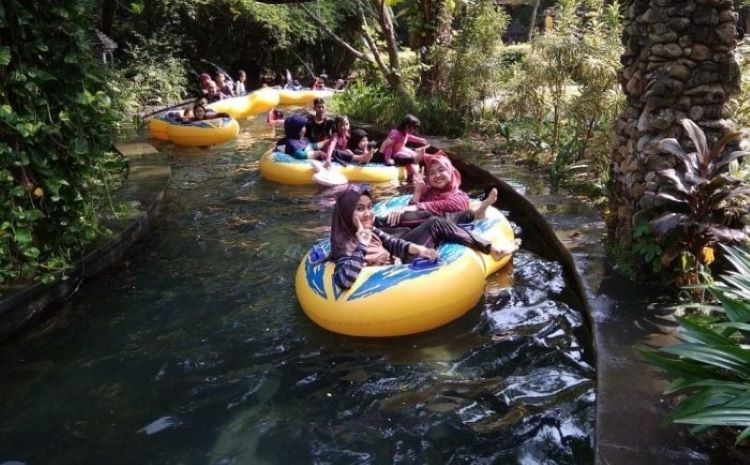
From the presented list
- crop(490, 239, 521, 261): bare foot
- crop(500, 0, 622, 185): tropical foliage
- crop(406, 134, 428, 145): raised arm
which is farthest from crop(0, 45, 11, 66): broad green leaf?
crop(406, 134, 428, 145): raised arm

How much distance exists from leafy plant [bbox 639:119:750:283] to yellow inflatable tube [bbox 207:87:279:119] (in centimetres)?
1213

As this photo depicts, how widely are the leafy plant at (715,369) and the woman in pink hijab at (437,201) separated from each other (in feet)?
9.25

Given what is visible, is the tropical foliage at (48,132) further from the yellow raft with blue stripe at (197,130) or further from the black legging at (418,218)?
the yellow raft with blue stripe at (197,130)

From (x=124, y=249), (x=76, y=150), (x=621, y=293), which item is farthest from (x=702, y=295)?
(x=124, y=249)

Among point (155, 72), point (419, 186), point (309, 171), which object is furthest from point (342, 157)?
point (155, 72)

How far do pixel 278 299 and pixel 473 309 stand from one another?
1.72 m

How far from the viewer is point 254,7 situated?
62.3 feet

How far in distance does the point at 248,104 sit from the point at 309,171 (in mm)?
7795

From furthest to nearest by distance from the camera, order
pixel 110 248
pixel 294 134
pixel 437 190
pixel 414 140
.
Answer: pixel 294 134 < pixel 414 140 < pixel 437 190 < pixel 110 248

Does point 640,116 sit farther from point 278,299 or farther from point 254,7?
point 254,7

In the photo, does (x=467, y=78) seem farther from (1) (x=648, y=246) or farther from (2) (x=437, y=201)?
(1) (x=648, y=246)

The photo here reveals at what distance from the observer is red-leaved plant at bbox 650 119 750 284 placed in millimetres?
3977

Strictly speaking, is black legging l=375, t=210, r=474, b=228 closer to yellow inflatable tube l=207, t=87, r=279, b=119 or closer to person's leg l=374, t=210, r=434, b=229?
person's leg l=374, t=210, r=434, b=229

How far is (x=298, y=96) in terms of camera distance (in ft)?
57.8
